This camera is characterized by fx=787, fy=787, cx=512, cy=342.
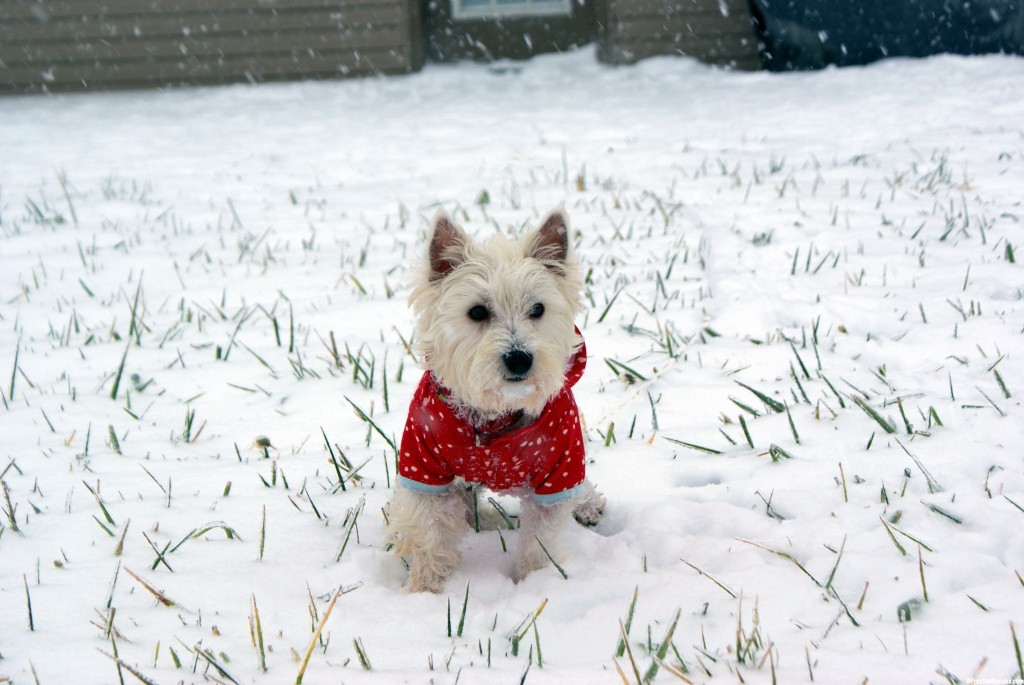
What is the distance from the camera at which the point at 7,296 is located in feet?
18.6

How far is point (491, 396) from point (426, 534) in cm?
59

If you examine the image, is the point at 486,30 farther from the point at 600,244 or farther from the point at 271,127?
the point at 600,244

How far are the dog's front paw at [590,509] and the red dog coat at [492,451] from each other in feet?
1.22

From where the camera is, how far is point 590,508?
3.30 metres

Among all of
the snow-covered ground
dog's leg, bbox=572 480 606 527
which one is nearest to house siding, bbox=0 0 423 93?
the snow-covered ground

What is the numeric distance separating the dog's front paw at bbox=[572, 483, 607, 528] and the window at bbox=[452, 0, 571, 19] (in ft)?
49.0

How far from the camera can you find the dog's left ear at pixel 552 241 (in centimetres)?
292

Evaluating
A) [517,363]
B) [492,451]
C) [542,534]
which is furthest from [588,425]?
[517,363]

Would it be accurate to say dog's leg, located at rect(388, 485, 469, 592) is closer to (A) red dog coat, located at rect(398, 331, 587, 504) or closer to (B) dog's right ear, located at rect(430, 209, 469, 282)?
(A) red dog coat, located at rect(398, 331, 587, 504)

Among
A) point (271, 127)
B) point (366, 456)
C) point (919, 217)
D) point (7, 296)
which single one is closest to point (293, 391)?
point (366, 456)

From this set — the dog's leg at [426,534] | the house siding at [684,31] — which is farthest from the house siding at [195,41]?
the dog's leg at [426,534]

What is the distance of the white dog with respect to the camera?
2.72 metres

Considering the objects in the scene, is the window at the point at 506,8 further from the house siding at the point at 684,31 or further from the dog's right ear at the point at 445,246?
the dog's right ear at the point at 445,246

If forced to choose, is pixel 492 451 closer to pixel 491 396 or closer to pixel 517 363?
pixel 491 396
